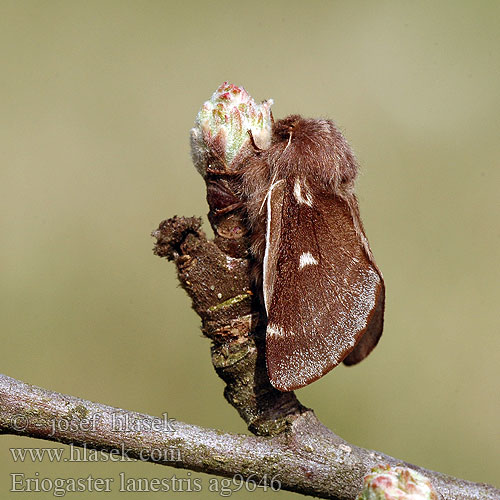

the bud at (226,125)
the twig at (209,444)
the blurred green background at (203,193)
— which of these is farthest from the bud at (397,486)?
the blurred green background at (203,193)

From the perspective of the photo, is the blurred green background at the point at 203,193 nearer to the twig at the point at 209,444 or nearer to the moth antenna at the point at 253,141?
the moth antenna at the point at 253,141

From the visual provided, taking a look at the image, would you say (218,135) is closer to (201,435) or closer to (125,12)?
(201,435)

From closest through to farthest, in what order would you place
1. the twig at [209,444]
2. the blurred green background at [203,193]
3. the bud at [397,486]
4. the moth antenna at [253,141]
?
the bud at [397,486], the twig at [209,444], the moth antenna at [253,141], the blurred green background at [203,193]

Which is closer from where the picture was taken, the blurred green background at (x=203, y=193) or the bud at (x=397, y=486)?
the bud at (x=397, y=486)

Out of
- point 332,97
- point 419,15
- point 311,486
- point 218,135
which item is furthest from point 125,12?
point 311,486

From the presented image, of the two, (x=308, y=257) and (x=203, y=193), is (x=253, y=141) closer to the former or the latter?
(x=308, y=257)

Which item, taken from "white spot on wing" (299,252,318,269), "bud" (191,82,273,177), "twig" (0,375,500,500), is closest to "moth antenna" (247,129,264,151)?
"bud" (191,82,273,177)
